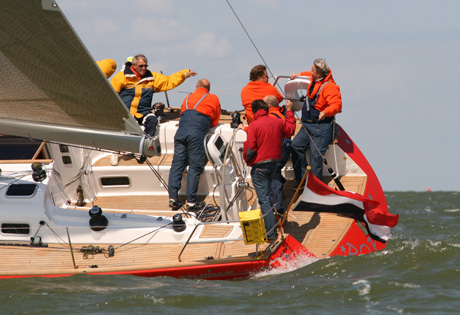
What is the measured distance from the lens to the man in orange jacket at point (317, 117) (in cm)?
1002

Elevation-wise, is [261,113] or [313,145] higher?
[261,113]

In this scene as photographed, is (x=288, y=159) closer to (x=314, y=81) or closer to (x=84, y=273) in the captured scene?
(x=314, y=81)

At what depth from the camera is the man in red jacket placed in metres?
8.62

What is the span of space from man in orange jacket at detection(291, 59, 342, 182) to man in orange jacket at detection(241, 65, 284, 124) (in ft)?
1.45

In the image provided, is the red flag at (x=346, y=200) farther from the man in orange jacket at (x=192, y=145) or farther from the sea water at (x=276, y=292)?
the man in orange jacket at (x=192, y=145)

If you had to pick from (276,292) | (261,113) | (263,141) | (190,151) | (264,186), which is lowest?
(276,292)

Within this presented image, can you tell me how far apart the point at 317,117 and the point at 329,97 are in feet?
1.13

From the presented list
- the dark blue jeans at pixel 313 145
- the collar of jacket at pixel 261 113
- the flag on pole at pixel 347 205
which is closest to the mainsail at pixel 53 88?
the collar of jacket at pixel 261 113

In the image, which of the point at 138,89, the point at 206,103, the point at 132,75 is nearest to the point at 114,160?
the point at 138,89

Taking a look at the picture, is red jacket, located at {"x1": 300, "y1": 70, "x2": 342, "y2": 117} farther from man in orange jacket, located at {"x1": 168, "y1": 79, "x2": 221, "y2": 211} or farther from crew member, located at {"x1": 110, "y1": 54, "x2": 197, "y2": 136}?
crew member, located at {"x1": 110, "y1": 54, "x2": 197, "y2": 136}

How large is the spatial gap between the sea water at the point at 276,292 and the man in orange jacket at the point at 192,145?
1738 millimetres

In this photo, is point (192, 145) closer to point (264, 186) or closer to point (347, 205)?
point (264, 186)

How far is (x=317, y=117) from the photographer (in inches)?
402

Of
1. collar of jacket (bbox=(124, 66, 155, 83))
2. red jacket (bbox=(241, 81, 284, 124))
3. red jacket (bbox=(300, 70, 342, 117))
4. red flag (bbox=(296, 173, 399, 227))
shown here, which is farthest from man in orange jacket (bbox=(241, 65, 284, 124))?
red flag (bbox=(296, 173, 399, 227))
